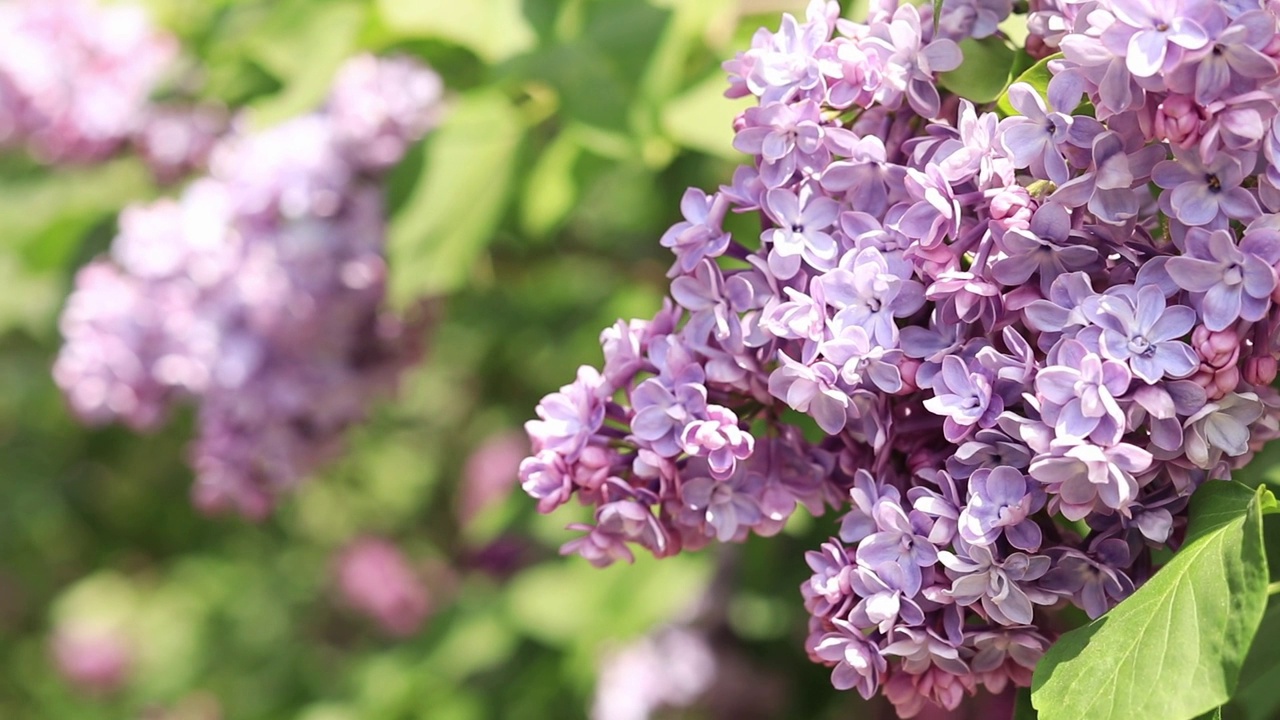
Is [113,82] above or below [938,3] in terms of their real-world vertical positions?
below

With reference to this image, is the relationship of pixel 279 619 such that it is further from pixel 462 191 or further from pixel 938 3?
pixel 938 3

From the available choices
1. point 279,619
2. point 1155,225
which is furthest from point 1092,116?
point 279,619

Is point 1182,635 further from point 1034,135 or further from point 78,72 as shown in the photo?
point 78,72

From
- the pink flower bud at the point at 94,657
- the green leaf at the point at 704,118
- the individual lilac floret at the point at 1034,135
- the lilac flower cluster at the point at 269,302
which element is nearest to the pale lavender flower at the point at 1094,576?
the individual lilac floret at the point at 1034,135

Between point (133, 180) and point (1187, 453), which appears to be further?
point (133, 180)

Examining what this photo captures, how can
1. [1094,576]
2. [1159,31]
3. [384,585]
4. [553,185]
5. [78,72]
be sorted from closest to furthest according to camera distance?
[1159,31] → [1094,576] → [553,185] → [78,72] → [384,585]

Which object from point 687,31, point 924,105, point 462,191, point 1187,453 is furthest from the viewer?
point 462,191

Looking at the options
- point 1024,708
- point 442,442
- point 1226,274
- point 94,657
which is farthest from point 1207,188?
point 94,657
